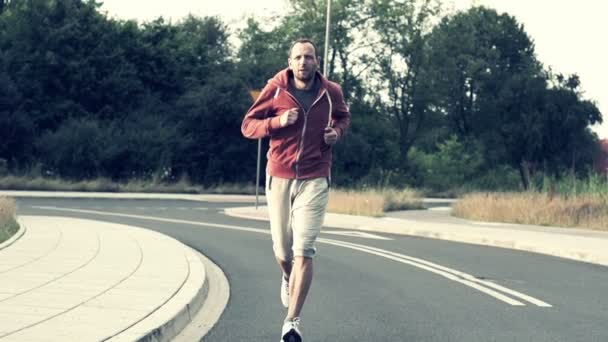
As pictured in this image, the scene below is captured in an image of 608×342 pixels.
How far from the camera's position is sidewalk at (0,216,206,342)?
6.46 meters

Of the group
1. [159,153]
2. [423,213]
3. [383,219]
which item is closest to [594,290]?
[383,219]

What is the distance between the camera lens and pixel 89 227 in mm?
16328

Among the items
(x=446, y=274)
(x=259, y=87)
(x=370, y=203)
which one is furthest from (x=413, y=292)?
(x=259, y=87)

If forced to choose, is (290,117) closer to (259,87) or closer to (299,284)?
(299,284)

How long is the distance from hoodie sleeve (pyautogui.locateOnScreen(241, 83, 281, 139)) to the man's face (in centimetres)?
23

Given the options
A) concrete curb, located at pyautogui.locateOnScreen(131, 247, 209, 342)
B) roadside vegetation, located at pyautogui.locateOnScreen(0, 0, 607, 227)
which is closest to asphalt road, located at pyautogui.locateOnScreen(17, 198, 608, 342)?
concrete curb, located at pyautogui.locateOnScreen(131, 247, 209, 342)

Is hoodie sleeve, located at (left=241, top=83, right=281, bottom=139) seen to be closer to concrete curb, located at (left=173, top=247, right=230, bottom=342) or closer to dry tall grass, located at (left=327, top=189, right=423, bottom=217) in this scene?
concrete curb, located at (left=173, top=247, right=230, bottom=342)

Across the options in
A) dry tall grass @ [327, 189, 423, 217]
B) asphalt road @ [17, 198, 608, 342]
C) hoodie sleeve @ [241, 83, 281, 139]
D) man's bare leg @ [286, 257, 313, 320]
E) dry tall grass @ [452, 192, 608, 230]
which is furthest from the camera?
dry tall grass @ [327, 189, 423, 217]

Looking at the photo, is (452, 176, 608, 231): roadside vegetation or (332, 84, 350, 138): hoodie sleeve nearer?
(332, 84, 350, 138): hoodie sleeve

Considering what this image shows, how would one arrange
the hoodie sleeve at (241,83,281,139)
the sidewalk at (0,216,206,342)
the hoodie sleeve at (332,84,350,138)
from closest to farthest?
the sidewalk at (0,216,206,342) < the hoodie sleeve at (241,83,281,139) < the hoodie sleeve at (332,84,350,138)

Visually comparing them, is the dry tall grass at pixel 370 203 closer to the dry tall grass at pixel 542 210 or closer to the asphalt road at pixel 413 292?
the dry tall grass at pixel 542 210

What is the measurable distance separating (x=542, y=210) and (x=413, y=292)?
13.5 m

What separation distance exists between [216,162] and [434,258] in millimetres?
28563

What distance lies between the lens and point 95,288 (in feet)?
A: 27.7
